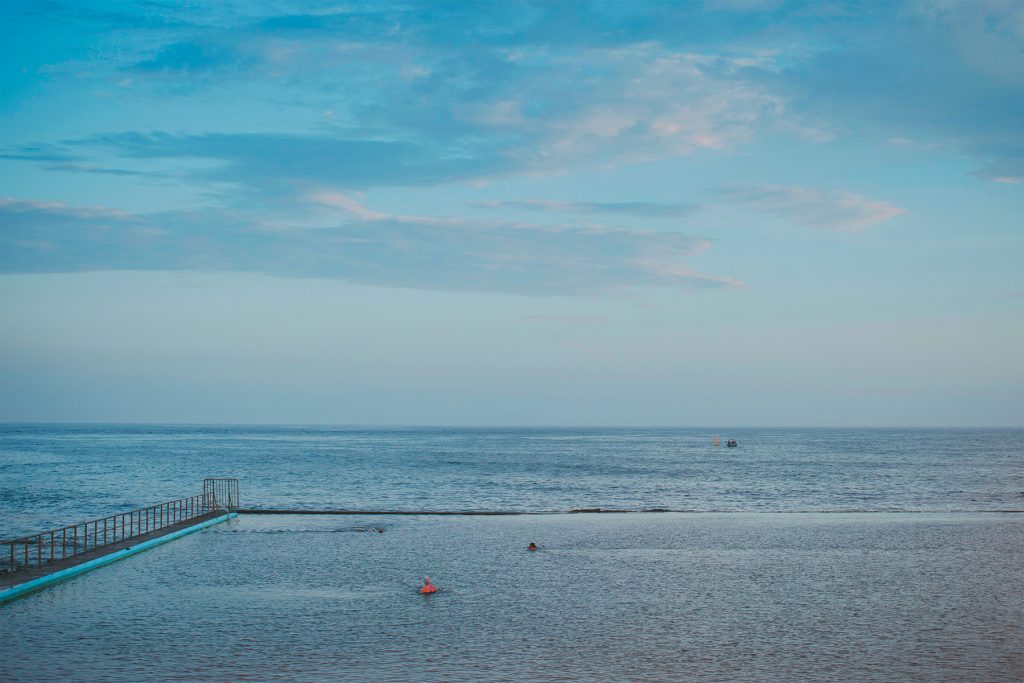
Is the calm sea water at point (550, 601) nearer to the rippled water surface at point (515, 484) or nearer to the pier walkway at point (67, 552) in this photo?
the pier walkway at point (67, 552)

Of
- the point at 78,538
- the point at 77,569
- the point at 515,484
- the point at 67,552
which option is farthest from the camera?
the point at 515,484

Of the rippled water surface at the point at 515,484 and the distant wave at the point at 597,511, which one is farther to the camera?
the rippled water surface at the point at 515,484

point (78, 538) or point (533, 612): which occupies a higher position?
point (533, 612)

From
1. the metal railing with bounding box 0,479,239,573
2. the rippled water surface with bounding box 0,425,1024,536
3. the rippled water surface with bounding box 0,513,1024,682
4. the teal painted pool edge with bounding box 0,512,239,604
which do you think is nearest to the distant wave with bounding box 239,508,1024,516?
Result: the rippled water surface with bounding box 0,425,1024,536

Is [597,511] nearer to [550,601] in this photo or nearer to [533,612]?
[550,601]

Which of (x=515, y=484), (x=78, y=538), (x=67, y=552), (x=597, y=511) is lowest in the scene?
(x=515, y=484)

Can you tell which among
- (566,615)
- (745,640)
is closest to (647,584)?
(566,615)

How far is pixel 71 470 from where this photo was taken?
87312mm

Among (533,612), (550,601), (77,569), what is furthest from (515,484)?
(533,612)

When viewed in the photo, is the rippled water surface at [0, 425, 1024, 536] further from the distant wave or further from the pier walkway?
the pier walkway

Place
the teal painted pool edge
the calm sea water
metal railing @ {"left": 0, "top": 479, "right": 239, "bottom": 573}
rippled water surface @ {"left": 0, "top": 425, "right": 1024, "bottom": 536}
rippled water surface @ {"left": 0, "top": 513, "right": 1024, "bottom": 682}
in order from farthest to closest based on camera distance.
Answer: rippled water surface @ {"left": 0, "top": 425, "right": 1024, "bottom": 536} < metal railing @ {"left": 0, "top": 479, "right": 239, "bottom": 573} < the teal painted pool edge < the calm sea water < rippled water surface @ {"left": 0, "top": 513, "right": 1024, "bottom": 682}

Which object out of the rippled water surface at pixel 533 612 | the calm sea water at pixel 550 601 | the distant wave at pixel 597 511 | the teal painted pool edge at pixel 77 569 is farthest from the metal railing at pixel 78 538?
the distant wave at pixel 597 511

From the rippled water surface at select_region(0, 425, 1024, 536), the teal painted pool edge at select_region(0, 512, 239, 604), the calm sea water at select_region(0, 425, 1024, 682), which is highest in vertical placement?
the teal painted pool edge at select_region(0, 512, 239, 604)

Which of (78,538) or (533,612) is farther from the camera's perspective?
(78,538)
